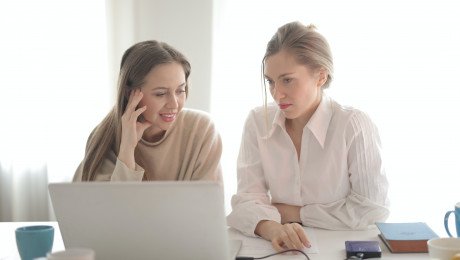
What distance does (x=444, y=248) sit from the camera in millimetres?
1191

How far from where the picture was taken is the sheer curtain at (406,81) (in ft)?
9.36

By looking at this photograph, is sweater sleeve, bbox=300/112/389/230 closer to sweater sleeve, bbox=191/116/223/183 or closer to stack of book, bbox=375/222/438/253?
stack of book, bbox=375/222/438/253

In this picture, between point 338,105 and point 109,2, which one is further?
point 109,2

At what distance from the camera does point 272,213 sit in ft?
5.87

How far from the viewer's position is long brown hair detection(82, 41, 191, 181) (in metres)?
1.97

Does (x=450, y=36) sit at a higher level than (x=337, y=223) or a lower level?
higher

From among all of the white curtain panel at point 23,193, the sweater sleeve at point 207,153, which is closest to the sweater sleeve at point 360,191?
the sweater sleeve at point 207,153

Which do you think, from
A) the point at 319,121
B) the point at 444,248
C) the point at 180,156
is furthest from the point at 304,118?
the point at 444,248

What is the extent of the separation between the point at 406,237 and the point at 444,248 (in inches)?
11.6

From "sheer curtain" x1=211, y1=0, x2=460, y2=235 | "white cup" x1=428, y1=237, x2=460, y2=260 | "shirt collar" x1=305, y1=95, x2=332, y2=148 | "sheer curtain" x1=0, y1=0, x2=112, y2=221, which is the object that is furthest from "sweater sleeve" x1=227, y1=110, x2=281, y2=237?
"sheer curtain" x1=0, y1=0, x2=112, y2=221

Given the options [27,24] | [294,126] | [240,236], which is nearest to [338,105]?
[294,126]

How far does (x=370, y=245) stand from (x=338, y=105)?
68 cm

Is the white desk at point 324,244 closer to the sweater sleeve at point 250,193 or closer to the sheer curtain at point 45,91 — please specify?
the sweater sleeve at point 250,193

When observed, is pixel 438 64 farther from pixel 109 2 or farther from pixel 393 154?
pixel 109 2
